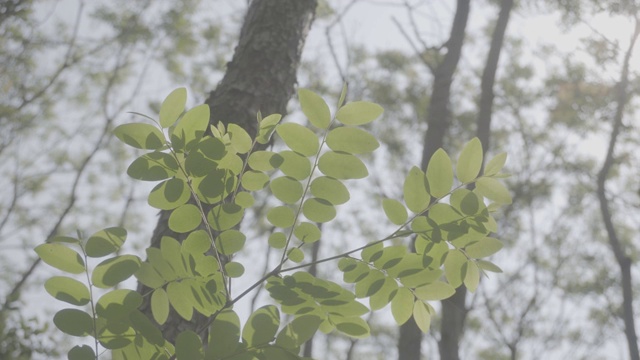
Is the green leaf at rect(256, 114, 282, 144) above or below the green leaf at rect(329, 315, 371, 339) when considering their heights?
above

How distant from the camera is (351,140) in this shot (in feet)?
3.23

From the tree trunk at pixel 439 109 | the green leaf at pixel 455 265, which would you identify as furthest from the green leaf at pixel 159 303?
the tree trunk at pixel 439 109

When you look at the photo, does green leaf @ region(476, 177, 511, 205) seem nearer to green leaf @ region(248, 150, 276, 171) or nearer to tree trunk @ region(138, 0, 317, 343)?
green leaf @ region(248, 150, 276, 171)

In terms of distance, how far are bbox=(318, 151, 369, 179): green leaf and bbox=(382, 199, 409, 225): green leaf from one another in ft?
0.20

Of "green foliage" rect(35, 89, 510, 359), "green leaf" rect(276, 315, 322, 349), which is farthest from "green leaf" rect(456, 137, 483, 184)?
"green leaf" rect(276, 315, 322, 349)

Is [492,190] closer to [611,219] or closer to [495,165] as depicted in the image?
[495,165]

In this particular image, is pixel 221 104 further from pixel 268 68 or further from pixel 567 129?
pixel 567 129

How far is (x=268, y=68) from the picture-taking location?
78.1 inches

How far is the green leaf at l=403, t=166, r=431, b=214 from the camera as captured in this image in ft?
3.14

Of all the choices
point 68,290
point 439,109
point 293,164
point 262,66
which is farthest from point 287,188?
point 439,109

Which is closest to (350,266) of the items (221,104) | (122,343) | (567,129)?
(122,343)

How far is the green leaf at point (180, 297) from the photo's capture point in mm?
973

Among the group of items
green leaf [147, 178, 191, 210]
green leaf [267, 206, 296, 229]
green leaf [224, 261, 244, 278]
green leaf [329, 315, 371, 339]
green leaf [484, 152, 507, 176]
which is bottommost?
green leaf [329, 315, 371, 339]

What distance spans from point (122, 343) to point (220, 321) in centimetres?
15
